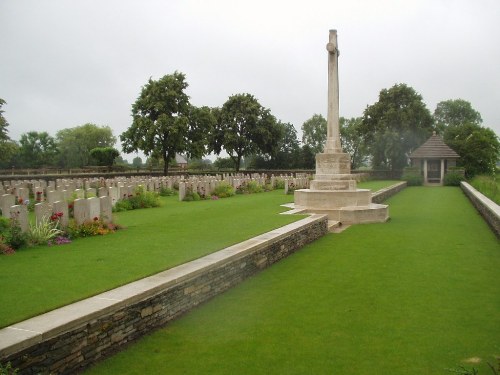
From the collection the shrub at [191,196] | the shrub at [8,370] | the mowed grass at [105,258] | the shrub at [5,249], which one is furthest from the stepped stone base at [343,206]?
the shrub at [8,370]

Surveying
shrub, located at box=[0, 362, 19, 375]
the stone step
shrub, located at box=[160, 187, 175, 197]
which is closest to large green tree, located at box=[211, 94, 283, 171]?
shrub, located at box=[160, 187, 175, 197]

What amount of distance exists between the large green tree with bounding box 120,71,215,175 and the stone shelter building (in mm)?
17715

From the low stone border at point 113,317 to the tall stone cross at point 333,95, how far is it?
806cm

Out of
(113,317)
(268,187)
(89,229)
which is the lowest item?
(268,187)

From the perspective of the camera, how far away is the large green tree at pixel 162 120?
34.5m

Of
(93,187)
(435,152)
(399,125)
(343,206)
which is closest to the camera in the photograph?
(343,206)

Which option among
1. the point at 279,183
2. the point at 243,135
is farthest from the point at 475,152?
the point at 279,183

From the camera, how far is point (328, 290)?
571 cm

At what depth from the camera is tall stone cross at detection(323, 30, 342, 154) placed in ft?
44.4

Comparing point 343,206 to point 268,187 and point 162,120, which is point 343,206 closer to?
point 268,187

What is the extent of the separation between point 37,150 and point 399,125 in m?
47.9

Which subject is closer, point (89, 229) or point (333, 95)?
point (89, 229)

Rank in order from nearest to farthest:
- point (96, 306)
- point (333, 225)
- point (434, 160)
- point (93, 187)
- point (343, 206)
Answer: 1. point (96, 306)
2. point (333, 225)
3. point (343, 206)
4. point (93, 187)
5. point (434, 160)

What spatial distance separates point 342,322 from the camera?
4594 millimetres
